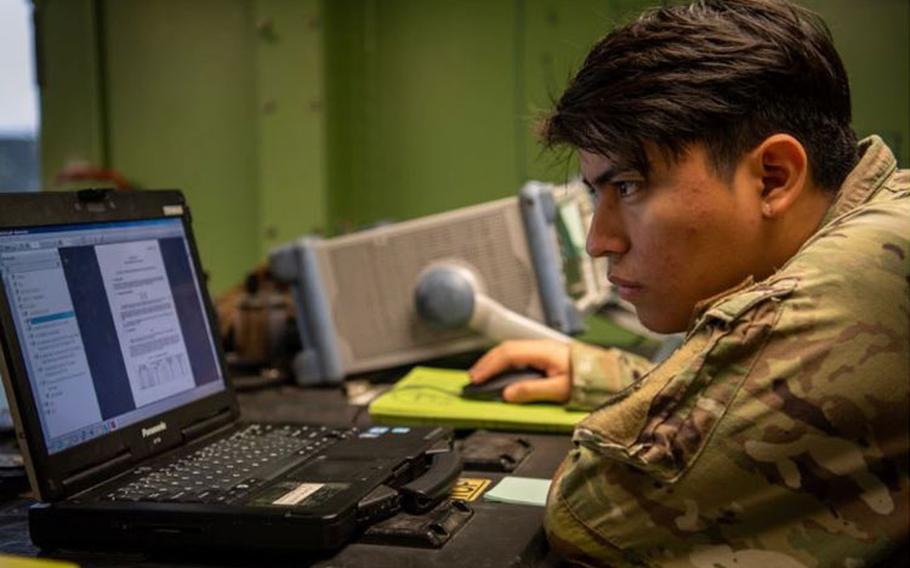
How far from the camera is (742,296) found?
2.27ft

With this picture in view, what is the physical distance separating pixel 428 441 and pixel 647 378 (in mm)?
280

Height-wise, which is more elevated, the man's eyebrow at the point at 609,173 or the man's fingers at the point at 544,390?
the man's eyebrow at the point at 609,173

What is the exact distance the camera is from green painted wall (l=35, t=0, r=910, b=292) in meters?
2.90

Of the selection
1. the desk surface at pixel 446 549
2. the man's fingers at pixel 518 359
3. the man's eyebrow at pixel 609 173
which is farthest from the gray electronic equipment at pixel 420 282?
the man's eyebrow at pixel 609 173

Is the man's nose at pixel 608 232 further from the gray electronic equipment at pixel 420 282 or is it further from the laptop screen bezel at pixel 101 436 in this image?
the gray electronic equipment at pixel 420 282

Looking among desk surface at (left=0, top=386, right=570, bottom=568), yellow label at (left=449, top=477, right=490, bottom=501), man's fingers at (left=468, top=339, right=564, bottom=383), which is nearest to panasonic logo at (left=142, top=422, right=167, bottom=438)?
desk surface at (left=0, top=386, right=570, bottom=568)

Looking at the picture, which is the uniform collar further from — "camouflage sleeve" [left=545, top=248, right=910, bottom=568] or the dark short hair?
"camouflage sleeve" [left=545, top=248, right=910, bottom=568]

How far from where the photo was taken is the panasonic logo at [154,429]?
0.89m

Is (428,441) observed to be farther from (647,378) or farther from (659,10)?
(659,10)

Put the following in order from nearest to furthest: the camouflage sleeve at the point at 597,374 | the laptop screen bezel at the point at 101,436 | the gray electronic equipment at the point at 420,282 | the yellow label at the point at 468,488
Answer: the laptop screen bezel at the point at 101,436 → the yellow label at the point at 468,488 → the camouflage sleeve at the point at 597,374 → the gray electronic equipment at the point at 420,282

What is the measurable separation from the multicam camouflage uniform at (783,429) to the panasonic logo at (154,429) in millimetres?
434

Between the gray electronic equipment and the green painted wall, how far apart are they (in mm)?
1262

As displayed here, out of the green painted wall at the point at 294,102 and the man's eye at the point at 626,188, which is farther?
the green painted wall at the point at 294,102

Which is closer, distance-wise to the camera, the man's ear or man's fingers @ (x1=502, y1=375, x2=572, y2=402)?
the man's ear
